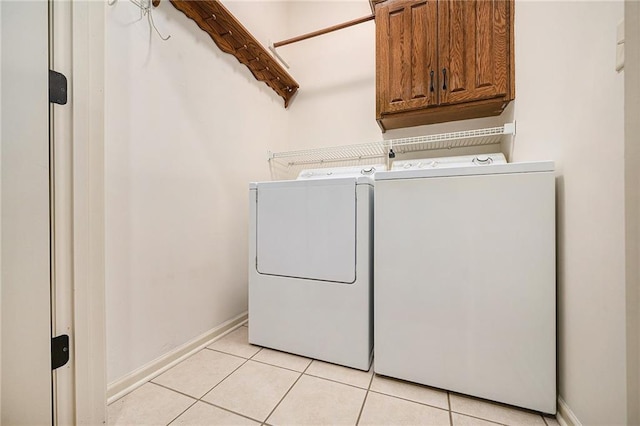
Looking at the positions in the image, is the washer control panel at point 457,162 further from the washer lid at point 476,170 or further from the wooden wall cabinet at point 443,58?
the washer lid at point 476,170

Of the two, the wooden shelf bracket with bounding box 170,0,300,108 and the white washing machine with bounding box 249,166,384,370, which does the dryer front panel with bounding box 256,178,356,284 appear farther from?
the wooden shelf bracket with bounding box 170,0,300,108

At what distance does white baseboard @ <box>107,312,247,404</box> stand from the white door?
259 millimetres

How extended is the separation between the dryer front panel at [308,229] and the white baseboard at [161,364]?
52 centimetres

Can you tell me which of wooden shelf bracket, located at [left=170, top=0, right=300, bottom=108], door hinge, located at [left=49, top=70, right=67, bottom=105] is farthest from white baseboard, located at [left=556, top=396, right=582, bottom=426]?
wooden shelf bracket, located at [left=170, top=0, right=300, bottom=108]

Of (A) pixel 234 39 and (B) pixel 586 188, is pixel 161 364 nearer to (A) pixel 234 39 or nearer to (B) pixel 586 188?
(B) pixel 586 188

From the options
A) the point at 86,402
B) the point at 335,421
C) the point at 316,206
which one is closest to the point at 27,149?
the point at 86,402

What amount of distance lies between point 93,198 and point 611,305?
164 centimetres

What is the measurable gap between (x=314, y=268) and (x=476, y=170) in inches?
34.2

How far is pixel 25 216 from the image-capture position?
0.72 metres

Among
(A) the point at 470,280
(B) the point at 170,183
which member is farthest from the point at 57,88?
(A) the point at 470,280

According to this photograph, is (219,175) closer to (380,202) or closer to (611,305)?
(380,202)

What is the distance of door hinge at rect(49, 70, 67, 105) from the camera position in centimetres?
77

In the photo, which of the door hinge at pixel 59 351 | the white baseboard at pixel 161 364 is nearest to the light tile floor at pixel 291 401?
the white baseboard at pixel 161 364

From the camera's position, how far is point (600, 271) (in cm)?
71
